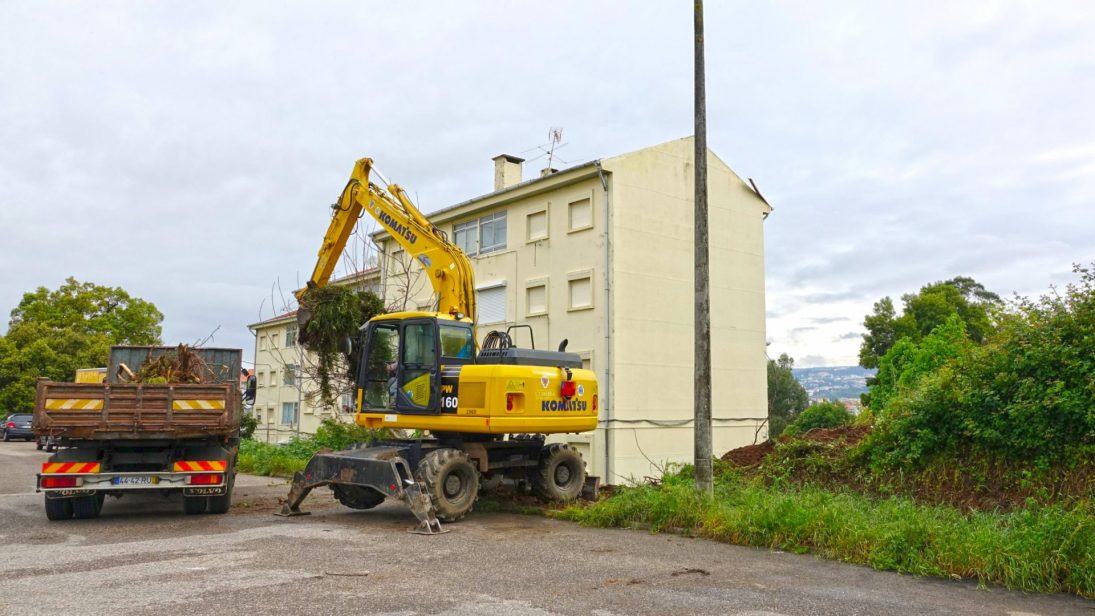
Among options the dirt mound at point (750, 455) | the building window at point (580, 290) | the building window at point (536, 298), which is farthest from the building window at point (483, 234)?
the dirt mound at point (750, 455)

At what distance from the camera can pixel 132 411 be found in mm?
11000

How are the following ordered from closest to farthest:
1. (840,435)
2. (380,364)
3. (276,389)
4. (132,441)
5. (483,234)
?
(132,441), (380,364), (840,435), (483,234), (276,389)

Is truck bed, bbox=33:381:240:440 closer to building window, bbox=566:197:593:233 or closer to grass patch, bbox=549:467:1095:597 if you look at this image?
grass patch, bbox=549:467:1095:597

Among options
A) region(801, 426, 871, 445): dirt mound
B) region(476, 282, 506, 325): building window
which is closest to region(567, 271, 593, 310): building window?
region(476, 282, 506, 325): building window

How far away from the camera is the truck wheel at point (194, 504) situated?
39.7 feet

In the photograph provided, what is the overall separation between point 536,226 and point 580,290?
283cm

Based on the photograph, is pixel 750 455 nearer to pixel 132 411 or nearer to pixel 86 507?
pixel 132 411

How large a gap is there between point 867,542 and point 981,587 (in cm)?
133

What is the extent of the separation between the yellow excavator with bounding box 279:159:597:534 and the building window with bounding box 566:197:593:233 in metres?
9.82

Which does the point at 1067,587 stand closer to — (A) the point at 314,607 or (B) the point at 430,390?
(A) the point at 314,607

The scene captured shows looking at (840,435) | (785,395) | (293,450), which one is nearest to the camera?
(840,435)

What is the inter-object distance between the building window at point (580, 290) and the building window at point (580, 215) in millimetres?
1307

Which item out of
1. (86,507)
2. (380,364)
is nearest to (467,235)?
(380,364)

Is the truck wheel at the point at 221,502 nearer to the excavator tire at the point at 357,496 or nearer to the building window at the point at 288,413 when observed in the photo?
the excavator tire at the point at 357,496
